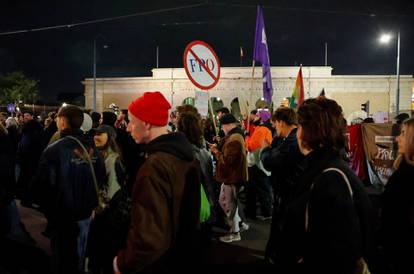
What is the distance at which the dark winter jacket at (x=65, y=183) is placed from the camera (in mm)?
3639

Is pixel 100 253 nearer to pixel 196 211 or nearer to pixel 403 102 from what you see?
pixel 196 211

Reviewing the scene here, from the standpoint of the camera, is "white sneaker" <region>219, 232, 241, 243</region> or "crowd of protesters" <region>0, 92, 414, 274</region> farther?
"white sneaker" <region>219, 232, 241, 243</region>

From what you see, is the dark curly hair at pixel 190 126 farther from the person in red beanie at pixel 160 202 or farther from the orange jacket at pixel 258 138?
the person in red beanie at pixel 160 202

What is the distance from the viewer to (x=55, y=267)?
3885mm

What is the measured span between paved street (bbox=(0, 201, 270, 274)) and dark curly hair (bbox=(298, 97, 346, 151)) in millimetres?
2765

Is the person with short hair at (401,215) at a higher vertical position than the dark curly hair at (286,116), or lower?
lower

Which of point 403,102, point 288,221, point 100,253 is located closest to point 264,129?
point 100,253

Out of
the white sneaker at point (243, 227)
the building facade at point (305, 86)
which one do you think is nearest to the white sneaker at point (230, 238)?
the white sneaker at point (243, 227)

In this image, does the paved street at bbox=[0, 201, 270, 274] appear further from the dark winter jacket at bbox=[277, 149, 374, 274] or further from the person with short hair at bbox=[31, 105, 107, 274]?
the dark winter jacket at bbox=[277, 149, 374, 274]

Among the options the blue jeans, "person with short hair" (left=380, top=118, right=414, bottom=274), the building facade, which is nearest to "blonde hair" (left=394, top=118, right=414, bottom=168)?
"person with short hair" (left=380, top=118, right=414, bottom=274)

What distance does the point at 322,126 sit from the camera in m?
2.15

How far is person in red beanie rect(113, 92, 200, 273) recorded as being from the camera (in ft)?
6.58

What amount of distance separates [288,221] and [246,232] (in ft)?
16.4

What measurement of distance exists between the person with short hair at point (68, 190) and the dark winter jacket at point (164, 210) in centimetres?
182
